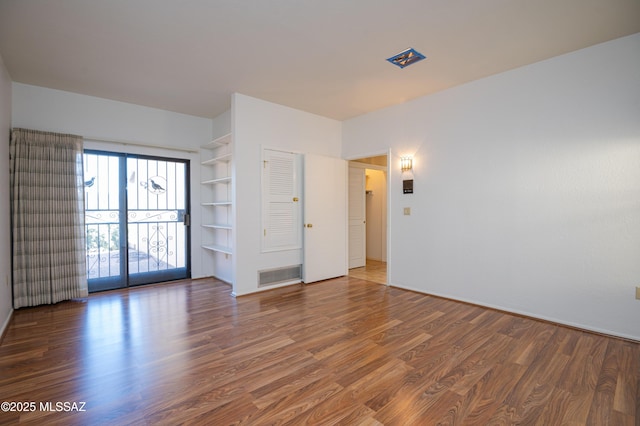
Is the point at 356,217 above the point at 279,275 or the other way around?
above

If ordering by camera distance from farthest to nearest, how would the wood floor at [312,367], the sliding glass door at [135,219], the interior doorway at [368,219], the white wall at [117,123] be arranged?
1. the interior doorway at [368,219]
2. the sliding glass door at [135,219]
3. the white wall at [117,123]
4. the wood floor at [312,367]

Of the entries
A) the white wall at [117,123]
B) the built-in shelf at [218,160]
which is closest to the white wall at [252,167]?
the built-in shelf at [218,160]

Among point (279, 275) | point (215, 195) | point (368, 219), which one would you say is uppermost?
point (215, 195)

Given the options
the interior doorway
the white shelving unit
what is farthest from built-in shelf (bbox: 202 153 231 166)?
the interior doorway

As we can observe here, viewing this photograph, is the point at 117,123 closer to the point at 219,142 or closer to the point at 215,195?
the point at 219,142

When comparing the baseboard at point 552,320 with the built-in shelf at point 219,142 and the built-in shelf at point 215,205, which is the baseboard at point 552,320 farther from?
the built-in shelf at point 219,142

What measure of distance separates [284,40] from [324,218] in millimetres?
2853

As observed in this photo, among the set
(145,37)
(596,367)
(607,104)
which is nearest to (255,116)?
(145,37)

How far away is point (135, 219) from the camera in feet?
15.0

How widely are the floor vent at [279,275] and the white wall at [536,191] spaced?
170 cm

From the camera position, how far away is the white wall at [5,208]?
117 inches

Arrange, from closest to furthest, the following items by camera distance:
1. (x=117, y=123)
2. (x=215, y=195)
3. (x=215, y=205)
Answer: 1. (x=117, y=123)
2. (x=215, y=205)
3. (x=215, y=195)

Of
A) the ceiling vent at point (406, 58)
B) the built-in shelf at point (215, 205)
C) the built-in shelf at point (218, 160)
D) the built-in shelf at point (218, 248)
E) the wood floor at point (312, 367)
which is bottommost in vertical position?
the wood floor at point (312, 367)

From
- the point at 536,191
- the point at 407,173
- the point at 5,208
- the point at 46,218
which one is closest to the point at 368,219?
the point at 407,173
